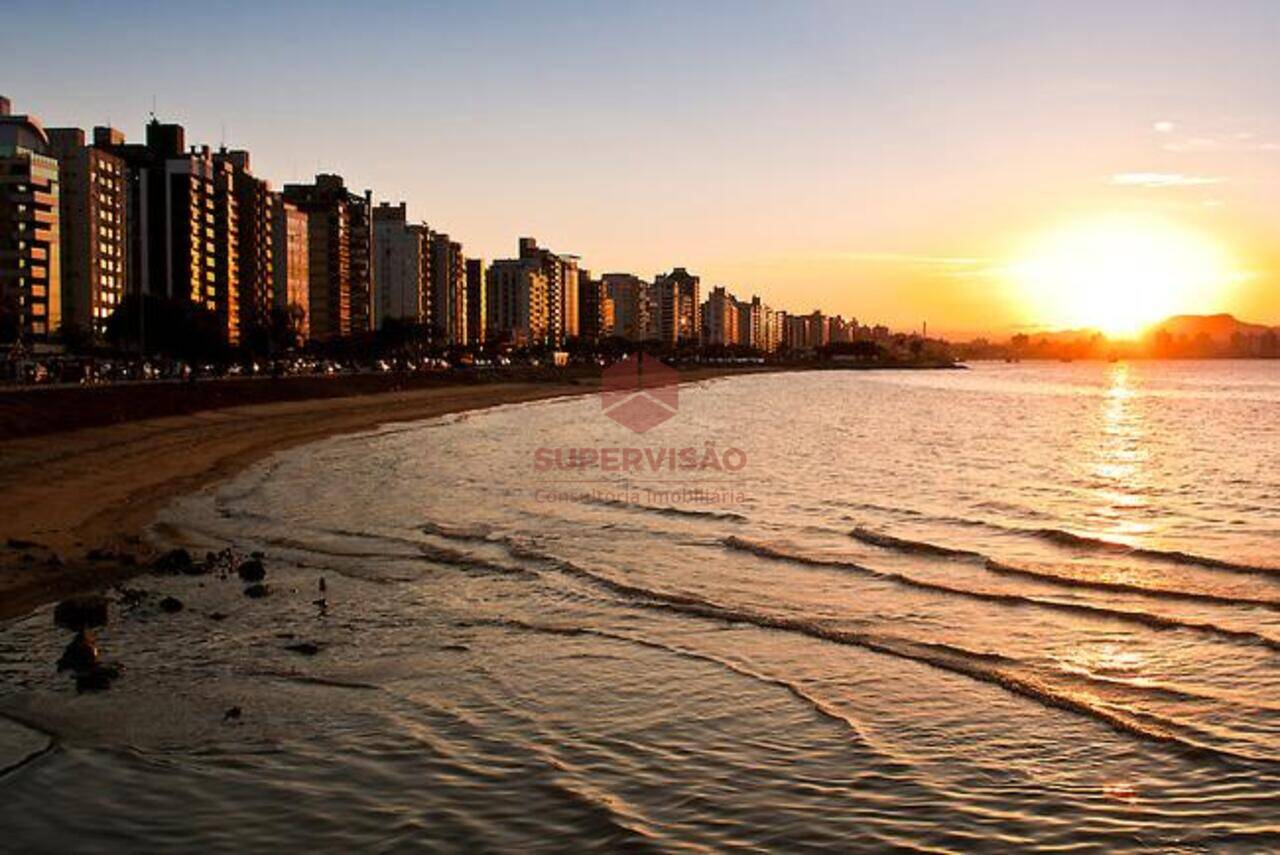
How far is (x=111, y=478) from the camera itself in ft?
100

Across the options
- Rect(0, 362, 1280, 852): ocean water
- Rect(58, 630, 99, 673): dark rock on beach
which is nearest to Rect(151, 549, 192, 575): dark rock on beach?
Rect(0, 362, 1280, 852): ocean water

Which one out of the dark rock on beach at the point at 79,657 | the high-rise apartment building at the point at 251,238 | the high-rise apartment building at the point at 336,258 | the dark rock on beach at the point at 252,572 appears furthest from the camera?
the high-rise apartment building at the point at 336,258

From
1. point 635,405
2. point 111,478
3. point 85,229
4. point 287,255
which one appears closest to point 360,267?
point 287,255

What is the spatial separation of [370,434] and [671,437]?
47.9 ft

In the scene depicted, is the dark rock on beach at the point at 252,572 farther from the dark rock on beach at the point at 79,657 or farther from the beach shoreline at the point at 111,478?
the dark rock on beach at the point at 79,657

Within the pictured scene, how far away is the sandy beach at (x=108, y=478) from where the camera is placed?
57.0 ft

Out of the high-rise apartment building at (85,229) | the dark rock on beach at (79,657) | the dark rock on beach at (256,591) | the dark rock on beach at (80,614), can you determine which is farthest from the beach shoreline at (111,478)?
the high-rise apartment building at (85,229)

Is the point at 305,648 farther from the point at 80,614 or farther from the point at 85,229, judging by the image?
the point at 85,229

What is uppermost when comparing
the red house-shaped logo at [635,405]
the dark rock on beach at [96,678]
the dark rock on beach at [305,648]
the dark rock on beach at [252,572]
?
the red house-shaped logo at [635,405]

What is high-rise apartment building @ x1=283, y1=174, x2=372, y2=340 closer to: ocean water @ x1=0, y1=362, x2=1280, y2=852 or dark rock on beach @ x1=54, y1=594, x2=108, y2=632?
ocean water @ x1=0, y1=362, x2=1280, y2=852

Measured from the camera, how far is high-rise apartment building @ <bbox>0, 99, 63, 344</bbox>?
343ft

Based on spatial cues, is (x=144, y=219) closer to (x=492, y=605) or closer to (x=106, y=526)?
(x=106, y=526)

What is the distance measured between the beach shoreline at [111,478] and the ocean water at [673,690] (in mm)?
1256

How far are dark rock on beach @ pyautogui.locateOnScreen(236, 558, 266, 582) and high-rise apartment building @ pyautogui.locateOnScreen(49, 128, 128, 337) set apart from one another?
350ft
